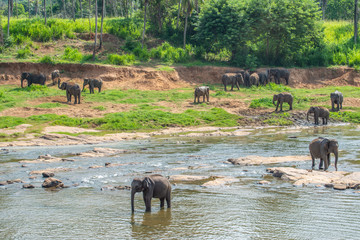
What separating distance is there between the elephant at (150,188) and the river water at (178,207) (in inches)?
12.5

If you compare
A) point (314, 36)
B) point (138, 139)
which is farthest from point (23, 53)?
point (314, 36)

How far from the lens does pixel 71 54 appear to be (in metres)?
40.6

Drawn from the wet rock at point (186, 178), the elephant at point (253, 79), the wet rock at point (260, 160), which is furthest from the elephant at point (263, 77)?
the wet rock at point (186, 178)

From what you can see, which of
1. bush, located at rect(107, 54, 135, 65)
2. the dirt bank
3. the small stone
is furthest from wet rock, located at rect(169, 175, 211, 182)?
bush, located at rect(107, 54, 135, 65)

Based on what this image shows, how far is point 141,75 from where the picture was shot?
38781 mm

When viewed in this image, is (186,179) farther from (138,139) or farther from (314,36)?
(314,36)

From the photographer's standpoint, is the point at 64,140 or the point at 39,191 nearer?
the point at 39,191

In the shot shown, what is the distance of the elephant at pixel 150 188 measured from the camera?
35.4 ft

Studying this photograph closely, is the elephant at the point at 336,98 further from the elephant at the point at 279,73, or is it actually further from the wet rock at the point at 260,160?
the wet rock at the point at 260,160

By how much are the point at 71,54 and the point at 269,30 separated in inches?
750

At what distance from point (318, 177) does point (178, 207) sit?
16.2 ft

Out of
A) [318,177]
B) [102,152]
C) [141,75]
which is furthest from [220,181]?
[141,75]

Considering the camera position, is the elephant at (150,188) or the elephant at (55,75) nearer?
the elephant at (150,188)

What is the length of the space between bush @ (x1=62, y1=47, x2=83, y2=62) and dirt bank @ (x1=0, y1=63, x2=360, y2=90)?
1.57 meters
